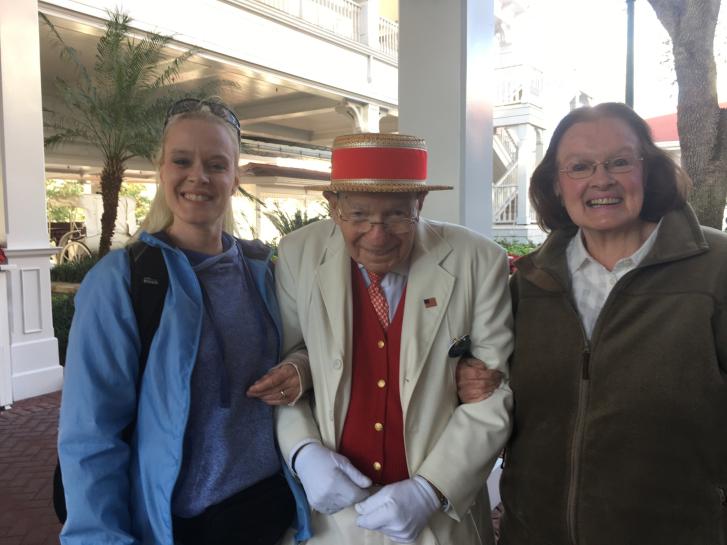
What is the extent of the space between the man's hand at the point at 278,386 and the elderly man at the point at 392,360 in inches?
3.2

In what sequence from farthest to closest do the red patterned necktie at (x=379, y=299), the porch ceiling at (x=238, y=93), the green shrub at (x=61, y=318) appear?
1. the porch ceiling at (x=238, y=93)
2. the green shrub at (x=61, y=318)
3. the red patterned necktie at (x=379, y=299)

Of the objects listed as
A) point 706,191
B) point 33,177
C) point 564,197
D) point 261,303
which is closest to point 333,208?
point 261,303

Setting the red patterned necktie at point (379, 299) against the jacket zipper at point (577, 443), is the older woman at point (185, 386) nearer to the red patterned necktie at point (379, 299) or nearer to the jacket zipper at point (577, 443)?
the red patterned necktie at point (379, 299)

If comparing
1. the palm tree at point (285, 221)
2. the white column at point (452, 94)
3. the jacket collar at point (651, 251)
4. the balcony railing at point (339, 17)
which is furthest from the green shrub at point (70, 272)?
the jacket collar at point (651, 251)

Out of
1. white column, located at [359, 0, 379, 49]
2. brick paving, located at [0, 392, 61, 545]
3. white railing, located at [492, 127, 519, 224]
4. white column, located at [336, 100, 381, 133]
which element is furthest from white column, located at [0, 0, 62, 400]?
white railing, located at [492, 127, 519, 224]

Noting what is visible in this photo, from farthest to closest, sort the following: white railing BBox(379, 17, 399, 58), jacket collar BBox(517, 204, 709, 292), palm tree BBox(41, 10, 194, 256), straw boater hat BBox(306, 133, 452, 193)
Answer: white railing BBox(379, 17, 399, 58), palm tree BBox(41, 10, 194, 256), straw boater hat BBox(306, 133, 452, 193), jacket collar BBox(517, 204, 709, 292)

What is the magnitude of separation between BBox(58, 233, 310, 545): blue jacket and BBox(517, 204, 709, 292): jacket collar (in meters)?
1.06

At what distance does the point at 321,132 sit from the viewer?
1952cm

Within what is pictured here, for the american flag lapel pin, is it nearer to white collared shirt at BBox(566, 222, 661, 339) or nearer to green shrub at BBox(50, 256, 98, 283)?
white collared shirt at BBox(566, 222, 661, 339)


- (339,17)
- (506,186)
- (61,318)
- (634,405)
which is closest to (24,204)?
(61,318)

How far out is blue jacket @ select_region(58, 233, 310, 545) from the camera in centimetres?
149

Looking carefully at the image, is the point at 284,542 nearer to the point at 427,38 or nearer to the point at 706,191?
the point at 427,38

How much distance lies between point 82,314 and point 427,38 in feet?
10.3

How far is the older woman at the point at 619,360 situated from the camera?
5.01ft
